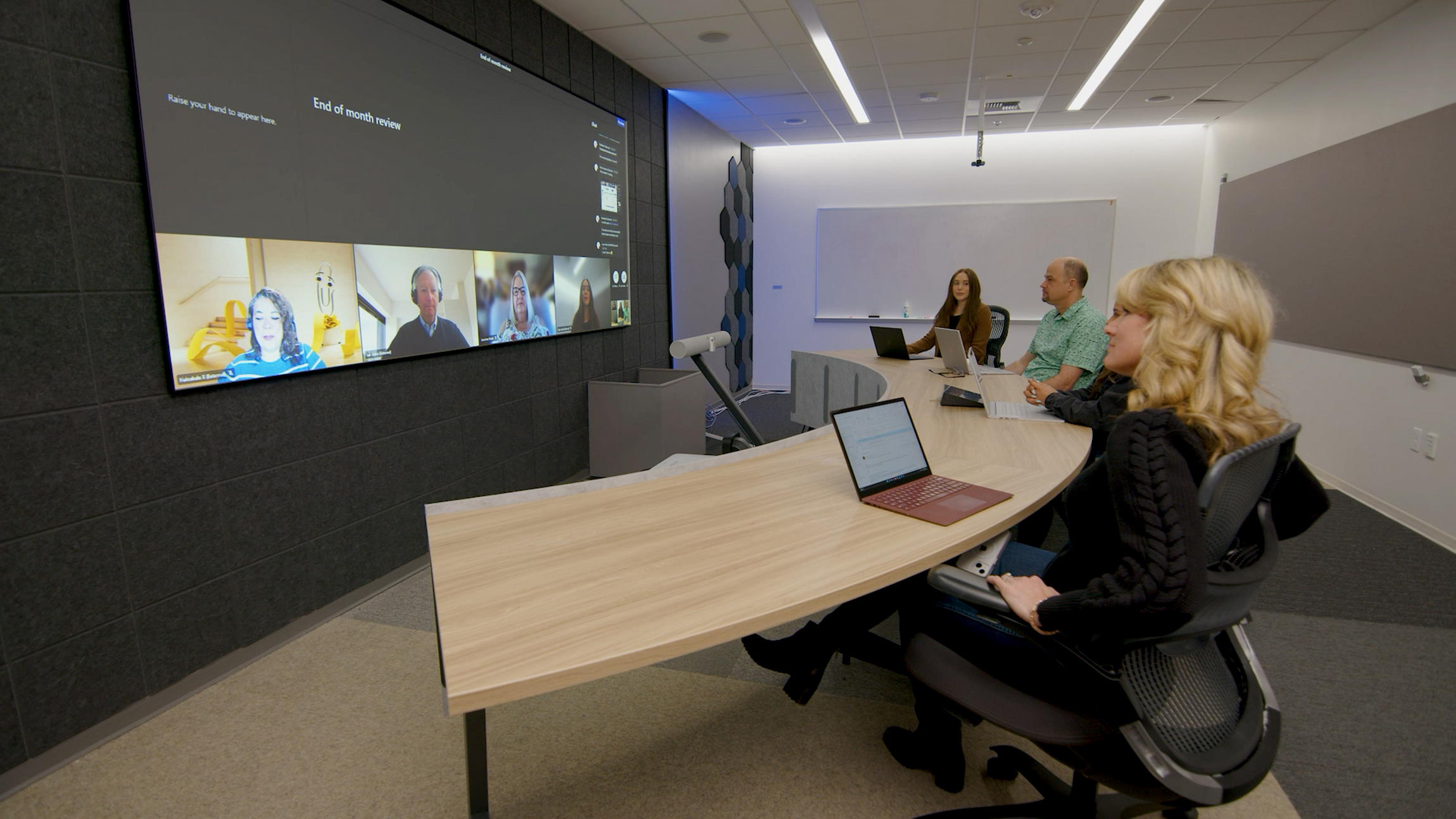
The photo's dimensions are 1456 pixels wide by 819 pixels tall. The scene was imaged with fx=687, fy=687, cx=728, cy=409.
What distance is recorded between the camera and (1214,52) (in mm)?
4352

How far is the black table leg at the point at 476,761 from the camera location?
4.28 ft

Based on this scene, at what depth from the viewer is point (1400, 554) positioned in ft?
10.8

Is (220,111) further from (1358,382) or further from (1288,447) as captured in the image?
(1358,382)

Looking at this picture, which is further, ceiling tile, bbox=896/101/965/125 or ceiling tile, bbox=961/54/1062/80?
ceiling tile, bbox=896/101/965/125

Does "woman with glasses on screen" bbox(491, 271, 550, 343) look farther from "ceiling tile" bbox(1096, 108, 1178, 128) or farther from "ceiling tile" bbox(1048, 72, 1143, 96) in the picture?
"ceiling tile" bbox(1096, 108, 1178, 128)

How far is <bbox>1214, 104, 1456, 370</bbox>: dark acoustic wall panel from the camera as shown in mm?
3453

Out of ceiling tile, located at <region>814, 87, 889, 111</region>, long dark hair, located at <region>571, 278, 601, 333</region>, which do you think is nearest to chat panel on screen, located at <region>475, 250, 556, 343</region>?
long dark hair, located at <region>571, 278, 601, 333</region>

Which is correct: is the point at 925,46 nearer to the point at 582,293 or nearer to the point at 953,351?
the point at 953,351

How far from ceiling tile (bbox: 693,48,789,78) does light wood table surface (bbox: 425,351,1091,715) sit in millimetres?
3289

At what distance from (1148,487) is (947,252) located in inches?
264

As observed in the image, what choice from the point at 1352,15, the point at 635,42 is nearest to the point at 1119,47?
the point at 1352,15

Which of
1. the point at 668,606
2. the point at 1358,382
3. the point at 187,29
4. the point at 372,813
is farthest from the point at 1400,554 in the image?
the point at 187,29

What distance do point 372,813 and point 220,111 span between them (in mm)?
2050

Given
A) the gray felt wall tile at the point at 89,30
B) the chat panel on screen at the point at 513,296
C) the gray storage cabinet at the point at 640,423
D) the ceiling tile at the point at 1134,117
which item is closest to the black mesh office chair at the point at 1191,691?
the gray felt wall tile at the point at 89,30
